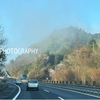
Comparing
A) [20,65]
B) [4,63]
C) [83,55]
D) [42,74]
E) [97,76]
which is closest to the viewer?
[4,63]

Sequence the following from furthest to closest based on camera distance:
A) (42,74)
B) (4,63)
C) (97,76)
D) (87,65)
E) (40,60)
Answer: (40,60)
(42,74)
(87,65)
(97,76)
(4,63)

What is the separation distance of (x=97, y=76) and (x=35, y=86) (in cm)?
3288

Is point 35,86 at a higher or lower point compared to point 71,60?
lower

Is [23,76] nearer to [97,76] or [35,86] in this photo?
[97,76]

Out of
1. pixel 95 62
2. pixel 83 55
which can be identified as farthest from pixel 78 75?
pixel 83 55

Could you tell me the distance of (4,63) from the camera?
3941cm

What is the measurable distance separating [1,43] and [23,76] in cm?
6585

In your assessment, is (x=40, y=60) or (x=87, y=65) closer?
(x=87, y=65)

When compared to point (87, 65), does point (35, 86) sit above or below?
below

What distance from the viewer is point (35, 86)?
84.8 ft

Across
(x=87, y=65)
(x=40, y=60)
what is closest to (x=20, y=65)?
(x=40, y=60)

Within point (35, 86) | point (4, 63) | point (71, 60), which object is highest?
point (71, 60)

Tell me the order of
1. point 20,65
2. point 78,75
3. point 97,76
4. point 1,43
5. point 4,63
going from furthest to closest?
point 20,65 < point 78,75 < point 97,76 < point 4,63 < point 1,43

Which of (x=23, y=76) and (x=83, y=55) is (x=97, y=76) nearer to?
(x=83, y=55)
